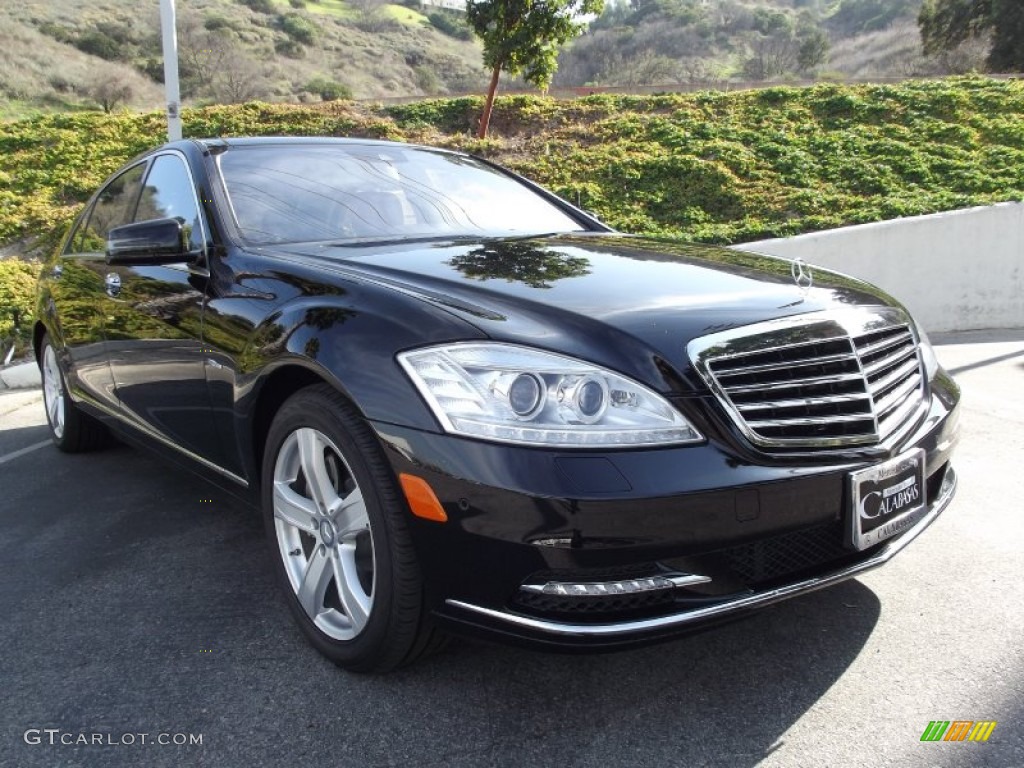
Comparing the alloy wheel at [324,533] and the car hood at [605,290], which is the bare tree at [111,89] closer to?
the car hood at [605,290]

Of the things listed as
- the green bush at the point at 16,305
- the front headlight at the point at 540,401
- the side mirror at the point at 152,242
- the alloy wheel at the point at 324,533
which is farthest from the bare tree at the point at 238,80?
→ the front headlight at the point at 540,401

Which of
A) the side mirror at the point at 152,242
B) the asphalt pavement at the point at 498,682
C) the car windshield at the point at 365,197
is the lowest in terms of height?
the asphalt pavement at the point at 498,682

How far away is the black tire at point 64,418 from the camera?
14.8ft

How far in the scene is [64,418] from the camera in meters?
4.62

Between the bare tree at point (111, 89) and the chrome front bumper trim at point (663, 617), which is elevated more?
the bare tree at point (111, 89)

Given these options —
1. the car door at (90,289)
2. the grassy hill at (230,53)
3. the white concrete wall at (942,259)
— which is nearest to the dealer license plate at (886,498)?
the car door at (90,289)

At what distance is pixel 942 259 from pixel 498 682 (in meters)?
9.35

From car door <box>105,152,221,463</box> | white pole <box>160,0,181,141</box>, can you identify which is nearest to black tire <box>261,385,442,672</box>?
car door <box>105,152,221,463</box>

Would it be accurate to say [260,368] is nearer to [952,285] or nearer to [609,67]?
[952,285]

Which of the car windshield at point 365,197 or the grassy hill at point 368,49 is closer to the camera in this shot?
the car windshield at point 365,197

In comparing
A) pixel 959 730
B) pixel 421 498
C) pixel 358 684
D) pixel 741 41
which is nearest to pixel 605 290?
pixel 421 498

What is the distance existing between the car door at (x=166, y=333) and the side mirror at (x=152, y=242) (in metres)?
0.05

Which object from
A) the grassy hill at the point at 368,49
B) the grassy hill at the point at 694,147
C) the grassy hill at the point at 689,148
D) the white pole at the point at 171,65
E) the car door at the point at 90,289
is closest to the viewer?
the car door at the point at 90,289

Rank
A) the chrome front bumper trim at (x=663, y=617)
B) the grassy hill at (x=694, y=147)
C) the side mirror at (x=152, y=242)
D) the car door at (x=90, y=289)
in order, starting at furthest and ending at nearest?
the grassy hill at (x=694, y=147) < the car door at (x=90, y=289) < the side mirror at (x=152, y=242) < the chrome front bumper trim at (x=663, y=617)
